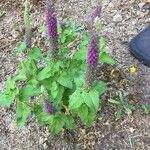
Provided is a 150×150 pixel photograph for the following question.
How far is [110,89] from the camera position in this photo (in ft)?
9.26

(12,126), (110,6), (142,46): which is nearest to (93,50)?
(12,126)

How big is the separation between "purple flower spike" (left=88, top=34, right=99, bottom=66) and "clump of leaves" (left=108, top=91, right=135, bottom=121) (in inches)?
37.7

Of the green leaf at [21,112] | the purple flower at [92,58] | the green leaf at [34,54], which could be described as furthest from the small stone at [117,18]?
the purple flower at [92,58]

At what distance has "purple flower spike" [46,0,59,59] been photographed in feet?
6.35

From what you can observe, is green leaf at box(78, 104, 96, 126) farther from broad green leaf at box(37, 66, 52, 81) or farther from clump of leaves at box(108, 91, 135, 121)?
clump of leaves at box(108, 91, 135, 121)

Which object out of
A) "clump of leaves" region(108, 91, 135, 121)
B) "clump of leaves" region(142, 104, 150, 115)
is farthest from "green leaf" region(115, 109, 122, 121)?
"clump of leaves" region(142, 104, 150, 115)

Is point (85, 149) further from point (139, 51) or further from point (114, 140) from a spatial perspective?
point (139, 51)

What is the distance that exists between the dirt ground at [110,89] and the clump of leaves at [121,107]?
38 millimetres

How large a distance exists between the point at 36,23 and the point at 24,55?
363mm

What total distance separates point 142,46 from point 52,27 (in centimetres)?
129

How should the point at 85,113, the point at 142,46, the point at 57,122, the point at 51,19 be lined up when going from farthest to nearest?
1. the point at 142,46
2. the point at 57,122
3. the point at 85,113
4. the point at 51,19

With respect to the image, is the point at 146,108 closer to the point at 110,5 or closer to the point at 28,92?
the point at 28,92

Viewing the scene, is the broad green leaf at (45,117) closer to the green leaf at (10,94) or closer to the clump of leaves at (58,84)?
the clump of leaves at (58,84)

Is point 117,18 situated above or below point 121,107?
above
